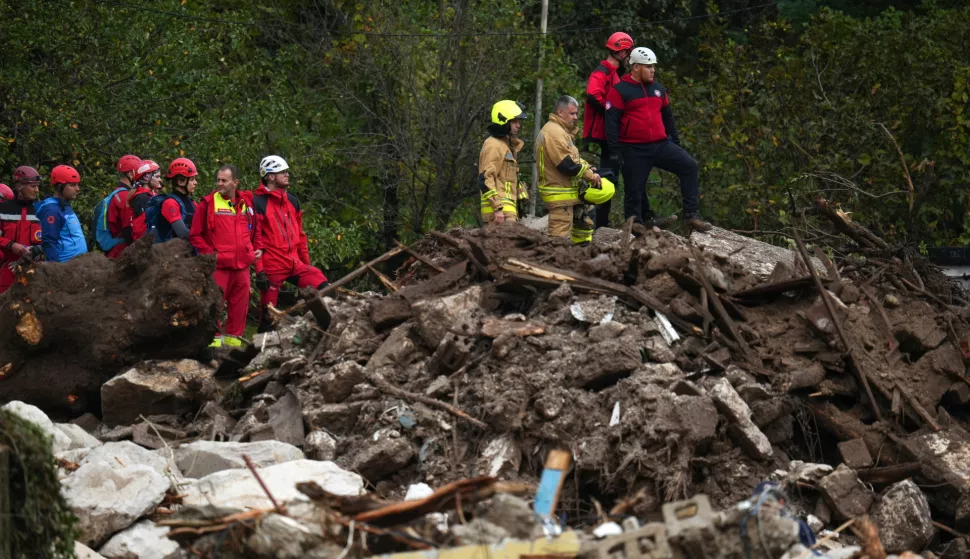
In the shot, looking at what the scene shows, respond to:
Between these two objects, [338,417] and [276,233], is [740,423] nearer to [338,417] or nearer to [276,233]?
[338,417]

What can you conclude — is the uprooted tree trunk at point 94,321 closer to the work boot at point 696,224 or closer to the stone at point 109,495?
the stone at point 109,495

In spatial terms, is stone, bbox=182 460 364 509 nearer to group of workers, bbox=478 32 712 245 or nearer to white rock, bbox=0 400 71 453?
white rock, bbox=0 400 71 453

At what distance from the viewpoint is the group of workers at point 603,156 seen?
12586 millimetres

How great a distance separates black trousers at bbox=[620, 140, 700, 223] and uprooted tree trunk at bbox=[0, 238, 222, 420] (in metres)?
4.02

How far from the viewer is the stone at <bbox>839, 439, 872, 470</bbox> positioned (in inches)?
352

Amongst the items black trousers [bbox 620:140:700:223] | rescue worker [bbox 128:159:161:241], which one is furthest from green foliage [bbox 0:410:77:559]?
black trousers [bbox 620:140:700:223]

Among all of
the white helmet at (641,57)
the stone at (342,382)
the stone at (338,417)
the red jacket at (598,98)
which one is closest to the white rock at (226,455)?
the stone at (338,417)

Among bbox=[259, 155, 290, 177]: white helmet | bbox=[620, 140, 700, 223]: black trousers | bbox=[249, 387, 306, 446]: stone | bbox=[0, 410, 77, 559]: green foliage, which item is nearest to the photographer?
bbox=[0, 410, 77, 559]: green foliage

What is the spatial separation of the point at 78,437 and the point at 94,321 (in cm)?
136

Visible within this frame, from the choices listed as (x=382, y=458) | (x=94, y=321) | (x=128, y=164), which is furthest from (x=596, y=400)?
(x=128, y=164)

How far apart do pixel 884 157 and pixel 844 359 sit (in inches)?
427

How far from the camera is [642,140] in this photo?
12836 mm

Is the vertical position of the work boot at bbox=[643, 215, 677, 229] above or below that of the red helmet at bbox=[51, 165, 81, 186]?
below

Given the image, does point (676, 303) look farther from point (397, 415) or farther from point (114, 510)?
point (114, 510)
